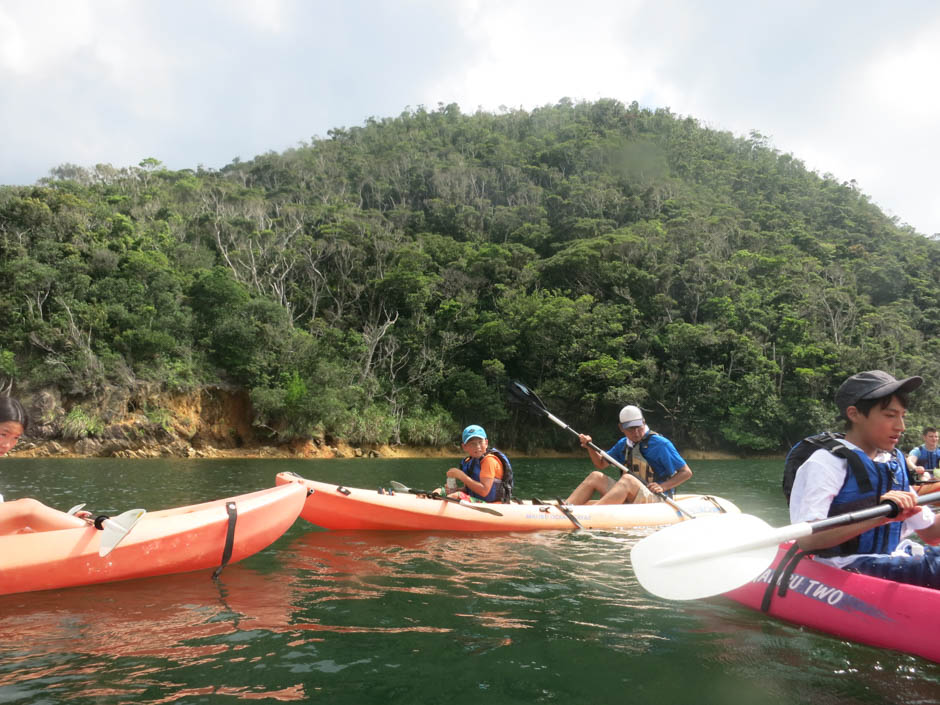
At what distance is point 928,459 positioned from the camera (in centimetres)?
798

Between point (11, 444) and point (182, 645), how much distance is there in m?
1.59

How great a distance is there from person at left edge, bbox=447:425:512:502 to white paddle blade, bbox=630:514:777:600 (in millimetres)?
3197

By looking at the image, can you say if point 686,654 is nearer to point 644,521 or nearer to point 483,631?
point 483,631

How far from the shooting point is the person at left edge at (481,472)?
6.48 meters

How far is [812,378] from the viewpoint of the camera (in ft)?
90.6

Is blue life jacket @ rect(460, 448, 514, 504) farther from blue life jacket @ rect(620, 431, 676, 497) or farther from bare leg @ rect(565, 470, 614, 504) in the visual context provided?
blue life jacket @ rect(620, 431, 676, 497)

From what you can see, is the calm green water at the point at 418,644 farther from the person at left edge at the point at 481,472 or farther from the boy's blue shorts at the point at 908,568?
the person at left edge at the point at 481,472

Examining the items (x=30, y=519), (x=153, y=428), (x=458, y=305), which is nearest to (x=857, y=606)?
(x=30, y=519)

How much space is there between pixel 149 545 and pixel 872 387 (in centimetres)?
424

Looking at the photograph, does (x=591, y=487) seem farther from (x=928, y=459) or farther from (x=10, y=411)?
(x=10, y=411)

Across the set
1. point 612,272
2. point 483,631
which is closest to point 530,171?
point 612,272

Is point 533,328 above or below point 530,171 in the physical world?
below

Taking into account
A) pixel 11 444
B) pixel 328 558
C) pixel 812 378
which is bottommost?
pixel 328 558

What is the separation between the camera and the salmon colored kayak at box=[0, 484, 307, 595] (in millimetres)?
3793
